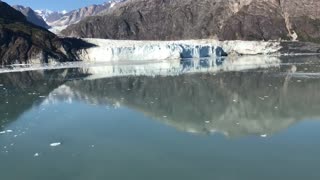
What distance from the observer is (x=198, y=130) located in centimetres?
1247

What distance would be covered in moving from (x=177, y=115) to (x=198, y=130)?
8.75ft

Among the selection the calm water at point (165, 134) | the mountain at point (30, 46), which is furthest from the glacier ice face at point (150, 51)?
the calm water at point (165, 134)

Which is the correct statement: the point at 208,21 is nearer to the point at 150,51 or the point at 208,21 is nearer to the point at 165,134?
the point at 150,51

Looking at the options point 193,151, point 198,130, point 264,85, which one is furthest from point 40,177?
point 264,85

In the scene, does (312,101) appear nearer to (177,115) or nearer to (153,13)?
(177,115)

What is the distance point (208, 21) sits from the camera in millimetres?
135375

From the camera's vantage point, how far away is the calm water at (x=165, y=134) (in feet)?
29.3

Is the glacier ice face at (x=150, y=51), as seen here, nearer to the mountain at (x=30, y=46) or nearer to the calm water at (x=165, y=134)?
the mountain at (x=30, y=46)

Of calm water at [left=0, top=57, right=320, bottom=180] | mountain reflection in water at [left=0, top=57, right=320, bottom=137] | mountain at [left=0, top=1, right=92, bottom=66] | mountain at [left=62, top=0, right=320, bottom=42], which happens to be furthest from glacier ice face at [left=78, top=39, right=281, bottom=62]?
mountain at [left=62, top=0, right=320, bottom=42]

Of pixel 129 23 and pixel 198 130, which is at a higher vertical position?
pixel 129 23

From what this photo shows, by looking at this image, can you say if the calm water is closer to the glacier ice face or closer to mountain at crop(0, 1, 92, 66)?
the glacier ice face

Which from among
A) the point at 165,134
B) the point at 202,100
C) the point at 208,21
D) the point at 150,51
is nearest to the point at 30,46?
the point at 150,51

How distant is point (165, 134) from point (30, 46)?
51.7 m

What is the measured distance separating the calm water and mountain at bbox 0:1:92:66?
38.2 metres
